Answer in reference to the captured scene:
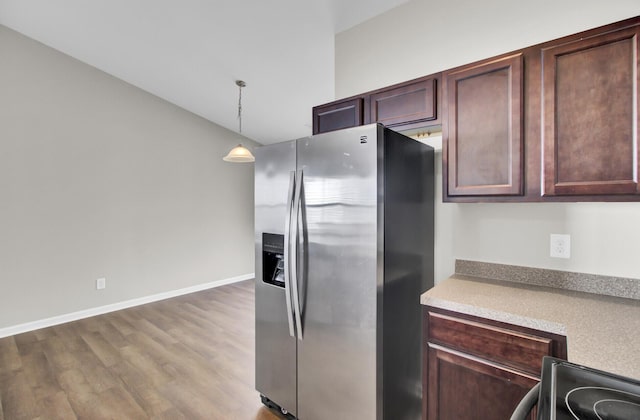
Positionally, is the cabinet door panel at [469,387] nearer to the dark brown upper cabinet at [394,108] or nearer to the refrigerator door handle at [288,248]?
the refrigerator door handle at [288,248]

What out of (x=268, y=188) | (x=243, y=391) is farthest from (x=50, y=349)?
(x=268, y=188)

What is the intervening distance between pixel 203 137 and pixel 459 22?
4.08 m

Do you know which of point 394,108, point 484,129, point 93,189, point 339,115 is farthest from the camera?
point 93,189

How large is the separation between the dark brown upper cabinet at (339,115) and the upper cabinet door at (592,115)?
1.03 meters

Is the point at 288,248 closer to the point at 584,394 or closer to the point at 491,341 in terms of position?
the point at 491,341

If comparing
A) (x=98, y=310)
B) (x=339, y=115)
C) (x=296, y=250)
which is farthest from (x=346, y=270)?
(x=98, y=310)

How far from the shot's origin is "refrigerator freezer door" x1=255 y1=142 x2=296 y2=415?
1833mm

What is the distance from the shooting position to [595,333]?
1.05 meters

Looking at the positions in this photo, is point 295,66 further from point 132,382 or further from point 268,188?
point 132,382

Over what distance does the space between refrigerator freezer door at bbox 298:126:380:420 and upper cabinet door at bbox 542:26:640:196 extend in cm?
79

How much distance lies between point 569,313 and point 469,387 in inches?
20.0

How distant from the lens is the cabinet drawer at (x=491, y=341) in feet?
3.74

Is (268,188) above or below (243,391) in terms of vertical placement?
above

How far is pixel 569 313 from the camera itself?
3.96 ft
